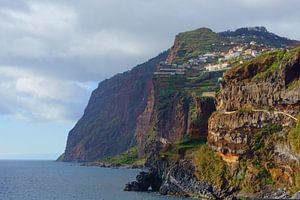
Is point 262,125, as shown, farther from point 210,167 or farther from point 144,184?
point 144,184

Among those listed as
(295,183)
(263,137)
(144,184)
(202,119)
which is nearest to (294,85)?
(263,137)

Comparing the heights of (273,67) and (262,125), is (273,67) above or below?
above

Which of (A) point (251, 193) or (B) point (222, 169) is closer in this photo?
(A) point (251, 193)

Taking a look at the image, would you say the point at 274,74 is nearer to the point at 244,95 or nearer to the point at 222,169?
the point at 244,95

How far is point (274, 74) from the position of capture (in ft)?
359

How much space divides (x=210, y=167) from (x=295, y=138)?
824 inches

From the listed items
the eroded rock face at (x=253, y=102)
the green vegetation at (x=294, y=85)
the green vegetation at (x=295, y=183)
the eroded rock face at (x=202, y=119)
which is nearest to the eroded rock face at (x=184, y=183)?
the eroded rock face at (x=253, y=102)

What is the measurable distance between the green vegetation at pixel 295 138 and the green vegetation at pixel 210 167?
15840mm

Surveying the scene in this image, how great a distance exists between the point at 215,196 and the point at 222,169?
6366mm

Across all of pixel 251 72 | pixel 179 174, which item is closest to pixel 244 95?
pixel 251 72

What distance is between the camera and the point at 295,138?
3851 inches

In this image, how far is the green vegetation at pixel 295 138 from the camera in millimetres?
96500

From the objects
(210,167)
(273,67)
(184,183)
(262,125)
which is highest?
(273,67)

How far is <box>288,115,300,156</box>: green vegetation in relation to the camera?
96500mm
